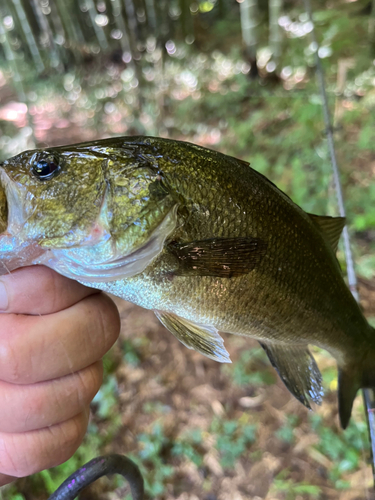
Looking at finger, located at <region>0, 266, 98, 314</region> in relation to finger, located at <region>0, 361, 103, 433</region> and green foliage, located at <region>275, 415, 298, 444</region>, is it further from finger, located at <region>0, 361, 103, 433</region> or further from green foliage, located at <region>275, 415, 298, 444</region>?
green foliage, located at <region>275, 415, 298, 444</region>

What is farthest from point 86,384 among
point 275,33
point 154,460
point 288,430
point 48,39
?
point 48,39

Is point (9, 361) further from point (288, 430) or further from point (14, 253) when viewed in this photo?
point (288, 430)

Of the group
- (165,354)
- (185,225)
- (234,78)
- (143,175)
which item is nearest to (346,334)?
(185,225)

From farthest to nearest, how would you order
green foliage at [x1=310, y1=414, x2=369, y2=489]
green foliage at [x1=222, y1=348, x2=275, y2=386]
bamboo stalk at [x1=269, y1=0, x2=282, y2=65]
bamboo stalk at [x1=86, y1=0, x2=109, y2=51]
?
bamboo stalk at [x1=86, y1=0, x2=109, y2=51], bamboo stalk at [x1=269, y1=0, x2=282, y2=65], green foliage at [x1=222, y1=348, x2=275, y2=386], green foliage at [x1=310, y1=414, x2=369, y2=489]

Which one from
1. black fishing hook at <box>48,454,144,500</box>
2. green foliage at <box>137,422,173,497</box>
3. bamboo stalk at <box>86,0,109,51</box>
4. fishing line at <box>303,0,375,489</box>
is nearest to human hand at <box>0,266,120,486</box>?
black fishing hook at <box>48,454,144,500</box>

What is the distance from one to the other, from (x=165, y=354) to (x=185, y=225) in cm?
195

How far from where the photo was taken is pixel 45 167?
826 mm

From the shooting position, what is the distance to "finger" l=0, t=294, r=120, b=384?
0.74 meters

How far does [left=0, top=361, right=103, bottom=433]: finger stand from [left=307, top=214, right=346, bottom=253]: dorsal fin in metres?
0.80

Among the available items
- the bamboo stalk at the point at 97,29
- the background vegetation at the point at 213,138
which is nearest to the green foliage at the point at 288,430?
the background vegetation at the point at 213,138

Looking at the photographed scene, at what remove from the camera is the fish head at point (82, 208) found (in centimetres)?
79

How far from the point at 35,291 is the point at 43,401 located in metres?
0.24

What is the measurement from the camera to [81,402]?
32.4 inches

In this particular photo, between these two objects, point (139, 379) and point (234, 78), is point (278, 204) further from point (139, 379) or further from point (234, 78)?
point (234, 78)
